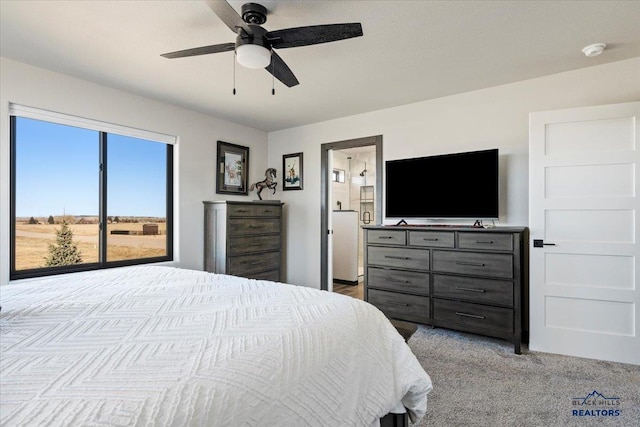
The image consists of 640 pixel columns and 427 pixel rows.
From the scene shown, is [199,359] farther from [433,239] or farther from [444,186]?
[444,186]

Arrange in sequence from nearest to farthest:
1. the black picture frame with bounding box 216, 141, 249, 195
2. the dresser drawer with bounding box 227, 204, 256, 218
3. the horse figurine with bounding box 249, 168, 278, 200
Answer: the dresser drawer with bounding box 227, 204, 256, 218, the black picture frame with bounding box 216, 141, 249, 195, the horse figurine with bounding box 249, 168, 278, 200

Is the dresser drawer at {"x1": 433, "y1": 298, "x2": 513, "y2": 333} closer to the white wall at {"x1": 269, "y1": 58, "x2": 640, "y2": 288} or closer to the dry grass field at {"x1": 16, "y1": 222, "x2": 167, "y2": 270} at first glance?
the white wall at {"x1": 269, "y1": 58, "x2": 640, "y2": 288}

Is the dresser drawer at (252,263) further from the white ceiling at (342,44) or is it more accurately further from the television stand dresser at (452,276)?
the white ceiling at (342,44)

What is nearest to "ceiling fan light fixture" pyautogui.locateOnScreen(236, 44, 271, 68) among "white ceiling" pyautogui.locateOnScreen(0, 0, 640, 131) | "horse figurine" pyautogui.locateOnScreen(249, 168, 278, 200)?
"white ceiling" pyautogui.locateOnScreen(0, 0, 640, 131)

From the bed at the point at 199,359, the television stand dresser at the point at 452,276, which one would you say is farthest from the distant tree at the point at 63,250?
the television stand dresser at the point at 452,276

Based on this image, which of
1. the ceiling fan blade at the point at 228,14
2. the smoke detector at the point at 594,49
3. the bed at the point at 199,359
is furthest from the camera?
the smoke detector at the point at 594,49

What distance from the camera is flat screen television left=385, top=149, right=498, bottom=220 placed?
3104 millimetres

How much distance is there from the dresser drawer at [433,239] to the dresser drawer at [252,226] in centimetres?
196

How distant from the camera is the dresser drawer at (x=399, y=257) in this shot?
3180mm

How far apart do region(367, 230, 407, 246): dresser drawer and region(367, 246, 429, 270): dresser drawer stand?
65 mm

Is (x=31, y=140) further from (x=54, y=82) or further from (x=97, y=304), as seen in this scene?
(x=97, y=304)

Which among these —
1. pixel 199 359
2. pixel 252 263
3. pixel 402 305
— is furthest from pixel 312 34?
pixel 252 263

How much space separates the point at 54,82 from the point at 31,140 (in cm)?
57

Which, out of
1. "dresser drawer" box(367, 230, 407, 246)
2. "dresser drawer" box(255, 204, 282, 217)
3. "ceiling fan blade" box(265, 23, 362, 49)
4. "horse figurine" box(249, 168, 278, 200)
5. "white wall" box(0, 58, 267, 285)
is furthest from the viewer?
"horse figurine" box(249, 168, 278, 200)
